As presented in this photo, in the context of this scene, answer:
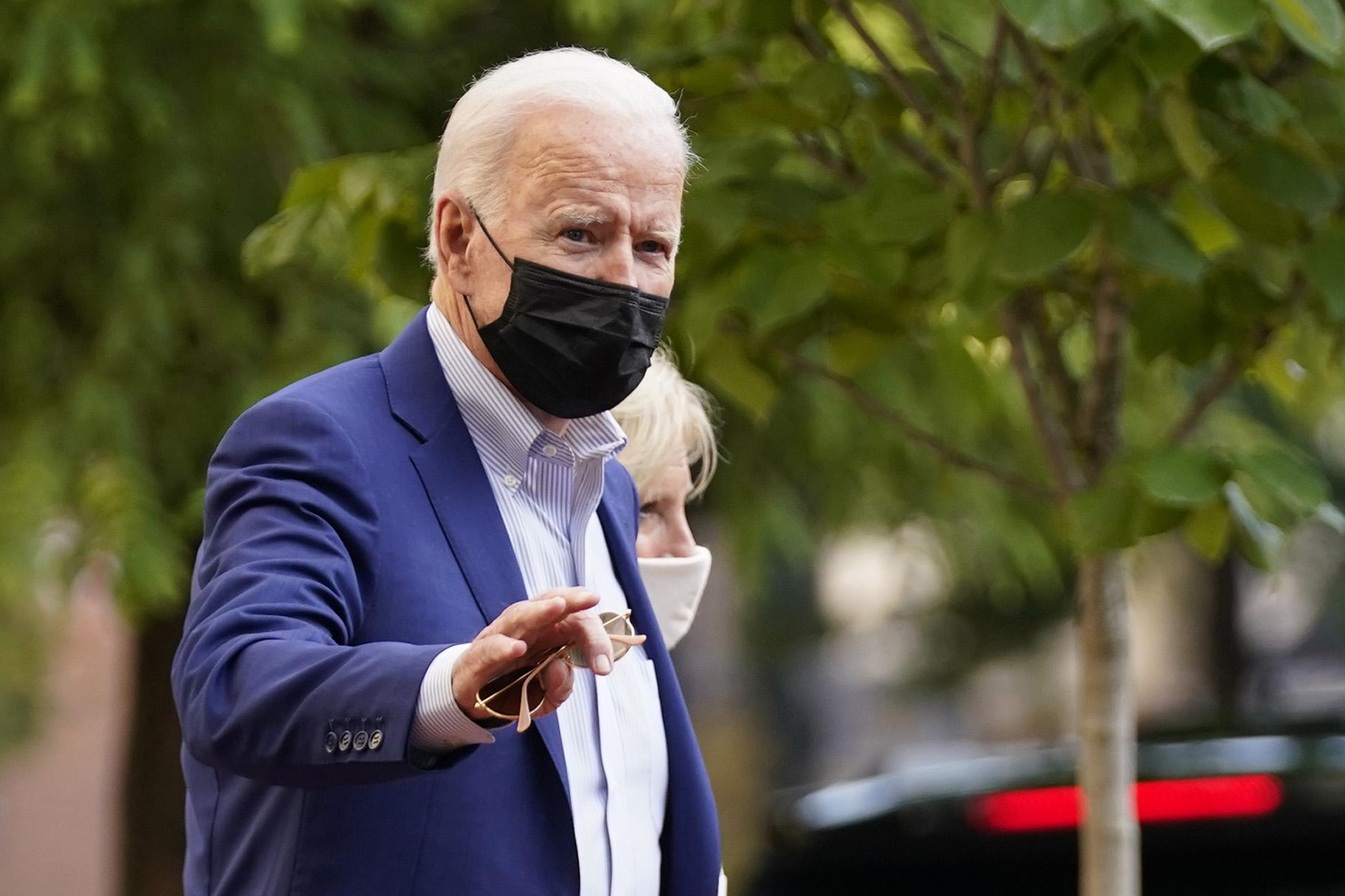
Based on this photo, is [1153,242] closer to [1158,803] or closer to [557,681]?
[557,681]

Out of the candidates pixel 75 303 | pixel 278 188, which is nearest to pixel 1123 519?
pixel 278 188

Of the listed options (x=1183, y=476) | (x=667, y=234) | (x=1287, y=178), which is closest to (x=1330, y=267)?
(x=1287, y=178)

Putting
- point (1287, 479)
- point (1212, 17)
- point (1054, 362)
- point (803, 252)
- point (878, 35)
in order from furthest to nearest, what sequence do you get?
point (878, 35) → point (1054, 362) → point (803, 252) → point (1287, 479) → point (1212, 17)

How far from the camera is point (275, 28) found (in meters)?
4.48

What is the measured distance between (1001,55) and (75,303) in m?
3.65

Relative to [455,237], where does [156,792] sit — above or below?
below

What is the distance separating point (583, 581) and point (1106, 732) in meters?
1.50

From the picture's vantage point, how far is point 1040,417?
10.6ft

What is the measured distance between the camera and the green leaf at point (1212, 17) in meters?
2.20

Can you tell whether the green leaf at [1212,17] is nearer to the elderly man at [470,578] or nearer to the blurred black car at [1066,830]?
the elderly man at [470,578]

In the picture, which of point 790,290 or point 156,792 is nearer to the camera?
point 790,290

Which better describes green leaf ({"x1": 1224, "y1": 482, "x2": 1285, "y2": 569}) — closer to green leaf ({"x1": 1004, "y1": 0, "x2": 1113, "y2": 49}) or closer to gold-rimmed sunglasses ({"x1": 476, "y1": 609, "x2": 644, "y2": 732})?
green leaf ({"x1": 1004, "y1": 0, "x2": 1113, "y2": 49})

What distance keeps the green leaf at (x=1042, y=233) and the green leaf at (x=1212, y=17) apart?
45cm

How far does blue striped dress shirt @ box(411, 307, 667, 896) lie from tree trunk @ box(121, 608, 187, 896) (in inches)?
178
